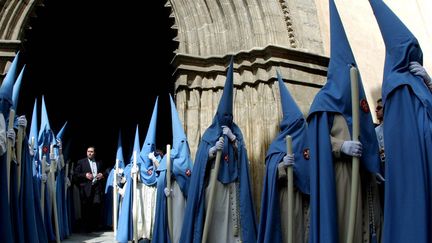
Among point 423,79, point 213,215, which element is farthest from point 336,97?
point 213,215

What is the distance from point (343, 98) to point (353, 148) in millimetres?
485

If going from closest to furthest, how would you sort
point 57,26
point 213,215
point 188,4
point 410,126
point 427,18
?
point 410,126 < point 213,215 < point 188,4 < point 427,18 < point 57,26

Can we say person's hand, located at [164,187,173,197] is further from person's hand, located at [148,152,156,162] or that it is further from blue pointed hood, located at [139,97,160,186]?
blue pointed hood, located at [139,97,160,186]

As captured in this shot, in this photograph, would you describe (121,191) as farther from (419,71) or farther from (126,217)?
(419,71)

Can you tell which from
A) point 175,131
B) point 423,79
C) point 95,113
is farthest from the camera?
point 95,113

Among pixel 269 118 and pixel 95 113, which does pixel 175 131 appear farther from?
pixel 95 113

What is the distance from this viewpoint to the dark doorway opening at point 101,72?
12.9 m

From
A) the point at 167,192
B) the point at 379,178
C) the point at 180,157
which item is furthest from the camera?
the point at 180,157

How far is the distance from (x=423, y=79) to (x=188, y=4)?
4997 mm

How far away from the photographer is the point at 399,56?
10.5 ft

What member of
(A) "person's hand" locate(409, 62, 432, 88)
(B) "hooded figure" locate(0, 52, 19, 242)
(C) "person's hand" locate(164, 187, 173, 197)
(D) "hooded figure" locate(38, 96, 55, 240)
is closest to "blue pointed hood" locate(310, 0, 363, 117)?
(A) "person's hand" locate(409, 62, 432, 88)

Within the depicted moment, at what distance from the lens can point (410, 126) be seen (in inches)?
116

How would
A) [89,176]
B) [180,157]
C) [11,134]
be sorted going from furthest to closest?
[89,176], [180,157], [11,134]

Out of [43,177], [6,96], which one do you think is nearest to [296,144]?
[6,96]
